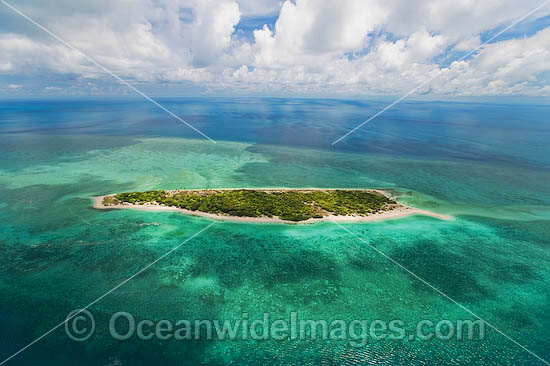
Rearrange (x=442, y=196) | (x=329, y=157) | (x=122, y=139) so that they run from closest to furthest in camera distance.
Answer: (x=442, y=196) < (x=329, y=157) < (x=122, y=139)

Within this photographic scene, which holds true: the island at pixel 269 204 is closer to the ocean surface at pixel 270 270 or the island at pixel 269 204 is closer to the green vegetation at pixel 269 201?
the green vegetation at pixel 269 201

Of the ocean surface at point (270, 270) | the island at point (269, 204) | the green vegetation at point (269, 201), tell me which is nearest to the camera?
the ocean surface at point (270, 270)

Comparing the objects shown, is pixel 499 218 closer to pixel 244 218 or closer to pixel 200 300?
pixel 244 218

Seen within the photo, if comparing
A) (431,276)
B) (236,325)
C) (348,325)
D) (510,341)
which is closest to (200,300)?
(236,325)

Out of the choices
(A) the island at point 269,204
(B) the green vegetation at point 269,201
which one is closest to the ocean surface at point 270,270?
(A) the island at point 269,204

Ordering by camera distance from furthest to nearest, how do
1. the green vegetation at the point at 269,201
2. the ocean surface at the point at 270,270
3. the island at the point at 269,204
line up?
1. the green vegetation at the point at 269,201
2. the island at the point at 269,204
3. the ocean surface at the point at 270,270

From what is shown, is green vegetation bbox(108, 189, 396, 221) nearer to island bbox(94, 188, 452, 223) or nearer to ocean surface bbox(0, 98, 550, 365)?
island bbox(94, 188, 452, 223)

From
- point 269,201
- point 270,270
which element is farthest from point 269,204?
point 270,270

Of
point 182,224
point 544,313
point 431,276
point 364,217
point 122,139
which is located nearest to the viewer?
point 544,313

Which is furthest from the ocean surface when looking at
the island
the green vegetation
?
the green vegetation
